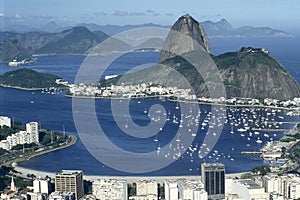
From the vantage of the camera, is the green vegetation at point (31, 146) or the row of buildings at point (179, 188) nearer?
the row of buildings at point (179, 188)

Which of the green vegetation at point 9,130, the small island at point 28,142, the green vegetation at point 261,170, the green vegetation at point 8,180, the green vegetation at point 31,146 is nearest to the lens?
the green vegetation at point 8,180

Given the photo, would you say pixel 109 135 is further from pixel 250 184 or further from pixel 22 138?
pixel 250 184

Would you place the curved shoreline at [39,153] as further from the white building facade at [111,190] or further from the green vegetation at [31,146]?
the white building facade at [111,190]

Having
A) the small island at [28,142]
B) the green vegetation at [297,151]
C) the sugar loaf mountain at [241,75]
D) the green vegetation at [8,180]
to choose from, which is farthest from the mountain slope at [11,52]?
the green vegetation at [297,151]

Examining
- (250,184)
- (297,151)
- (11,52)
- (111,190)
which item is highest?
(250,184)

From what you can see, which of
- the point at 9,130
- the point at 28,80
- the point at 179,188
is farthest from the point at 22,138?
the point at 28,80

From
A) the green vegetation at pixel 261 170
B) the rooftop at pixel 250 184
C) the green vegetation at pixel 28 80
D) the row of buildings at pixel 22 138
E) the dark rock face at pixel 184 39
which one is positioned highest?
the dark rock face at pixel 184 39

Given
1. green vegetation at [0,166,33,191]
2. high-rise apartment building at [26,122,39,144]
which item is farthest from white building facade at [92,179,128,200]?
high-rise apartment building at [26,122,39,144]

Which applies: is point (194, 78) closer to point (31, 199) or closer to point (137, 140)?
point (137, 140)
